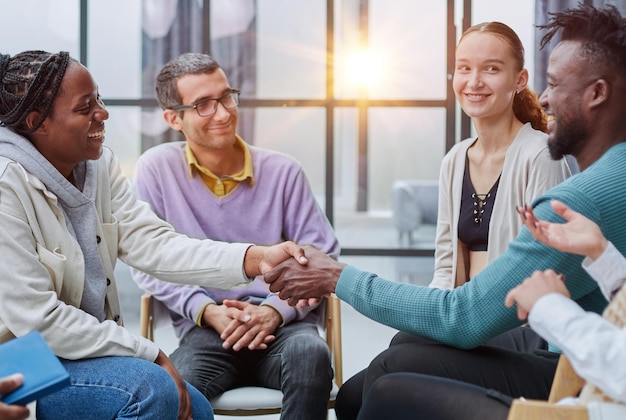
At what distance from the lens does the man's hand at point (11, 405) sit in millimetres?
1594

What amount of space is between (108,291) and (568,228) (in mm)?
1311

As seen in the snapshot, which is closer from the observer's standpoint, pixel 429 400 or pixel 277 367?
pixel 429 400

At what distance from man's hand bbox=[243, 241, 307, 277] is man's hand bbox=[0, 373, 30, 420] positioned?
1036mm

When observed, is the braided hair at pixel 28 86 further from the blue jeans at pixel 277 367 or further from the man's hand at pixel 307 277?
the blue jeans at pixel 277 367

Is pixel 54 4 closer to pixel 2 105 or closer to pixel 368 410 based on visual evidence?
pixel 2 105

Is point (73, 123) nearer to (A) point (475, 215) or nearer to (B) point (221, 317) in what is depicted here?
(B) point (221, 317)

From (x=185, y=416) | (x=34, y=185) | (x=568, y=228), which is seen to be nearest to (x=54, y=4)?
(x=34, y=185)

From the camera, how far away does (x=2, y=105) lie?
2180 millimetres

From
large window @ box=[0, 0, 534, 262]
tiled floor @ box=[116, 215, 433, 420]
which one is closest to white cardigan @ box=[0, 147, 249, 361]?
large window @ box=[0, 0, 534, 262]

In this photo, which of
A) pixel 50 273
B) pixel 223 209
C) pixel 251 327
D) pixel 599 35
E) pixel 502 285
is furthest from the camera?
pixel 223 209

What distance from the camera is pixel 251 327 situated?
108 inches

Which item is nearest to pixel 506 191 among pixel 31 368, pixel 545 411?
pixel 545 411

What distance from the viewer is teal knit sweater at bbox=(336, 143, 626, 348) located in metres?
1.78

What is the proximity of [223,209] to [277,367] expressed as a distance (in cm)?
65
